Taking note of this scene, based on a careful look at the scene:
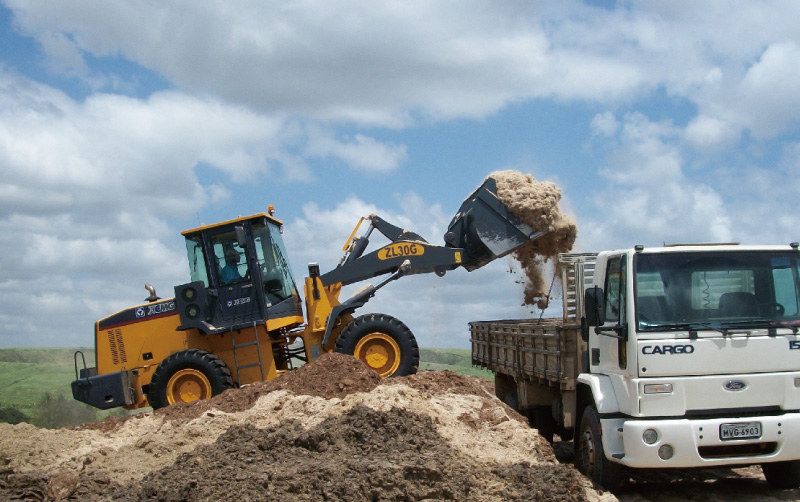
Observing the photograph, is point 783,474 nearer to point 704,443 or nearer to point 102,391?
point 704,443

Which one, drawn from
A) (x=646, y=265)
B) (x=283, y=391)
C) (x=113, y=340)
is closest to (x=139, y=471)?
(x=283, y=391)

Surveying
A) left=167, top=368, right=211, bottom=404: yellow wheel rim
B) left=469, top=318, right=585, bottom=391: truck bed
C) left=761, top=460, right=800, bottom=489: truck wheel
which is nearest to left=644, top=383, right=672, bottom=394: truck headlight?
left=761, top=460, right=800, bottom=489: truck wheel

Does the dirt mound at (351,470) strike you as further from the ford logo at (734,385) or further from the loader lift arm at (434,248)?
the loader lift arm at (434,248)

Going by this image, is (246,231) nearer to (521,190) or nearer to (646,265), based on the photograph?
(521,190)

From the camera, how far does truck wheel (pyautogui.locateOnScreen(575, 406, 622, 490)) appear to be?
25.2 ft

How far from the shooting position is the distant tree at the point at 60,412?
559 inches

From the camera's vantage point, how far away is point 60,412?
49.5 ft

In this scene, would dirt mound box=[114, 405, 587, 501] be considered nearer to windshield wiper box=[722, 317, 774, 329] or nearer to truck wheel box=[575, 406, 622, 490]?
truck wheel box=[575, 406, 622, 490]

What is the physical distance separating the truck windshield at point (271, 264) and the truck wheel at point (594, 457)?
607cm

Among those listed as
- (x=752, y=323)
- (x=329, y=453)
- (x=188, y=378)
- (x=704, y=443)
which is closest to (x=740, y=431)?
(x=704, y=443)

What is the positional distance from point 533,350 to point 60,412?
33.4 ft

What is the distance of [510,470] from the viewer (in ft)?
24.7

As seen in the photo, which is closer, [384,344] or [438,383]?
[438,383]

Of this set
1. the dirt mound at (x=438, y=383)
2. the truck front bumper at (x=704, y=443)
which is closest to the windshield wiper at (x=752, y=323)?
the truck front bumper at (x=704, y=443)
